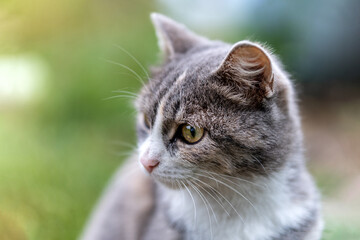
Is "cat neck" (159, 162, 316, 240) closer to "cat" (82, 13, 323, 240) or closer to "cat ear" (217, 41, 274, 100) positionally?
"cat" (82, 13, 323, 240)

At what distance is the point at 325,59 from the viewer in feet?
16.8

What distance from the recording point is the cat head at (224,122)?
1325mm

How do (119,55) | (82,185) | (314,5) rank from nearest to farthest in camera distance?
(82,185), (119,55), (314,5)

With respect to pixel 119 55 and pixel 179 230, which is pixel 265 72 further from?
pixel 119 55

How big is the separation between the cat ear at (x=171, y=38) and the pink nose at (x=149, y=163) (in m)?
0.58

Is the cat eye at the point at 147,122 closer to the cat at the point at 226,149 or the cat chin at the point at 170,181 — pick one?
the cat at the point at 226,149

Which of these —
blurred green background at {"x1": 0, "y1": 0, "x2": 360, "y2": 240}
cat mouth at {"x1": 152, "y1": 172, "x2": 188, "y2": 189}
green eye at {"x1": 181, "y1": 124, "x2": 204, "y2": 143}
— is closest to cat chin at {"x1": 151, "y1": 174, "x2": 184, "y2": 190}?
cat mouth at {"x1": 152, "y1": 172, "x2": 188, "y2": 189}

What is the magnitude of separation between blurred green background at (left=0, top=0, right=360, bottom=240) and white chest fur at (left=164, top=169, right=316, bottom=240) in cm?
29

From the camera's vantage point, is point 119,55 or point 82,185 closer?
point 82,185

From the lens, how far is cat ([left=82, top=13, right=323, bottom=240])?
133cm

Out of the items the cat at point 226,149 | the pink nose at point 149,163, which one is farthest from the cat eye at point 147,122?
the pink nose at point 149,163

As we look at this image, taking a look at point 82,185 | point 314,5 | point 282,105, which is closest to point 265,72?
point 282,105

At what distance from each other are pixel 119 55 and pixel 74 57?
53 centimetres

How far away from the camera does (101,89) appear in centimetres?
404
